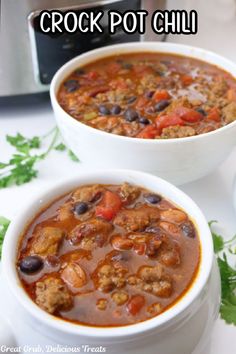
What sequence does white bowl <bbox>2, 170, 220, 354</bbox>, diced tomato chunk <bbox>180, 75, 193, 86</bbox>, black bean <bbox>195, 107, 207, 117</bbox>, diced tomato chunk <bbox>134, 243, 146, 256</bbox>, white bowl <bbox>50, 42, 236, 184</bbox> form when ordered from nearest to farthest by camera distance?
white bowl <bbox>2, 170, 220, 354</bbox> < diced tomato chunk <bbox>134, 243, 146, 256</bbox> < white bowl <bbox>50, 42, 236, 184</bbox> < black bean <bbox>195, 107, 207, 117</bbox> < diced tomato chunk <bbox>180, 75, 193, 86</bbox>

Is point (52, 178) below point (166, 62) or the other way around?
below

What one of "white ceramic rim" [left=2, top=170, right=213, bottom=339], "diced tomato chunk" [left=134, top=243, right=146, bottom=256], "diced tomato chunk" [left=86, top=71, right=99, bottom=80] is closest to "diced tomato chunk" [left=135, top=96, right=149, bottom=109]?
"diced tomato chunk" [left=86, top=71, right=99, bottom=80]

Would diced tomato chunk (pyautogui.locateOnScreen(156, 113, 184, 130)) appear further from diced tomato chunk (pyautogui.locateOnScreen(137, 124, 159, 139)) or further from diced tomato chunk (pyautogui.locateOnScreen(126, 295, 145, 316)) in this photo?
diced tomato chunk (pyautogui.locateOnScreen(126, 295, 145, 316))

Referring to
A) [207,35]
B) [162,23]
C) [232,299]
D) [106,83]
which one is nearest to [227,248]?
[232,299]

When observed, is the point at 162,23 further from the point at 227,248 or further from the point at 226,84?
the point at 227,248

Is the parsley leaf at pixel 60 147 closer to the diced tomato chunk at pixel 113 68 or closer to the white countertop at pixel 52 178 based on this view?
the white countertop at pixel 52 178

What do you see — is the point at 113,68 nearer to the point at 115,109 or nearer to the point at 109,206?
the point at 115,109

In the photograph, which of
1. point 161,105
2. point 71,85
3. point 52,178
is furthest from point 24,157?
point 161,105
